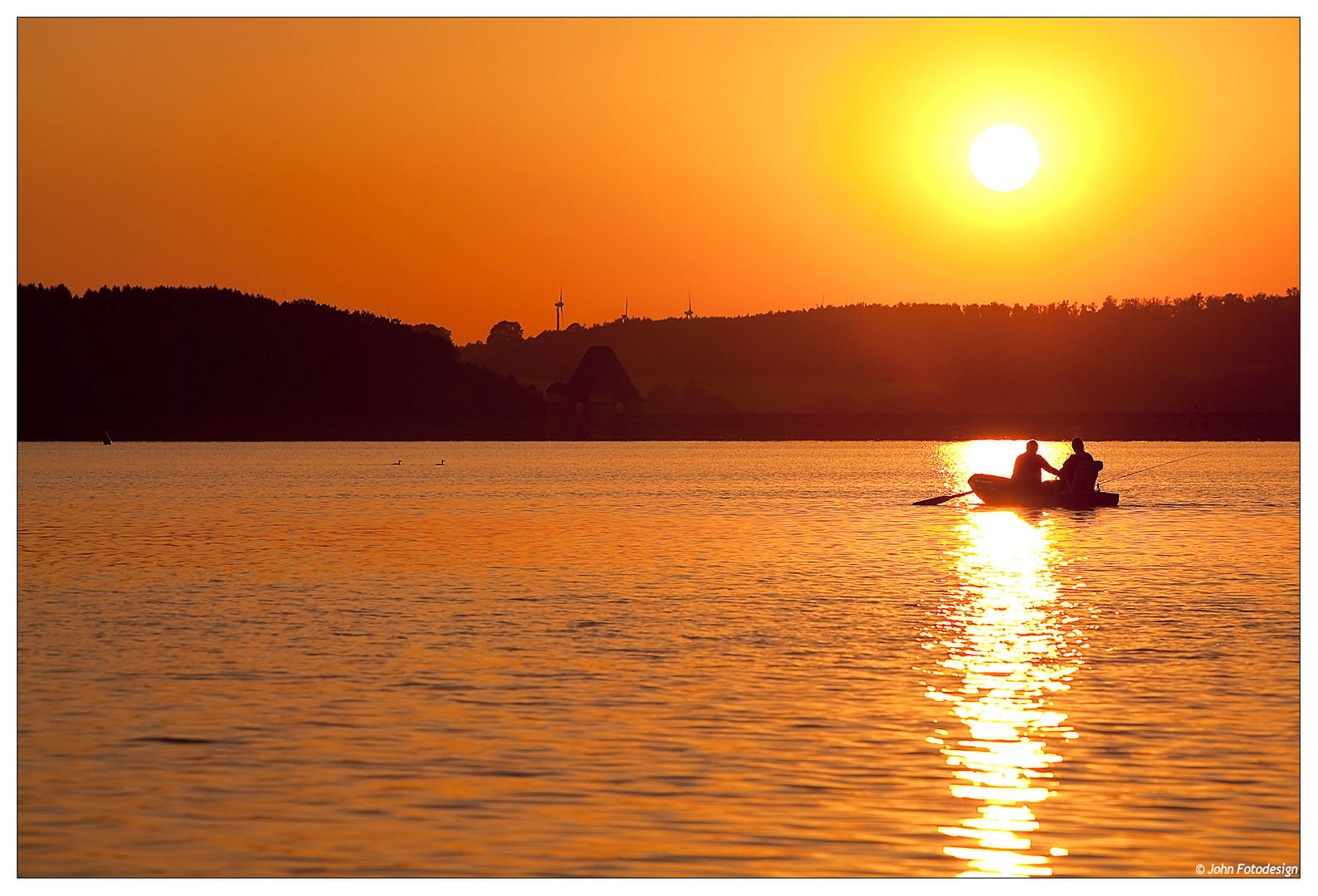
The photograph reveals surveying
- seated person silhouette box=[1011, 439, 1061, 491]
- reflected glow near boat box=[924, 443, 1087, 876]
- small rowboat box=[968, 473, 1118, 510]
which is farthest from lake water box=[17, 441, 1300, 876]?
small rowboat box=[968, 473, 1118, 510]

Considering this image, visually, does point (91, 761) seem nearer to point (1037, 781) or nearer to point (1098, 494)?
point (1037, 781)

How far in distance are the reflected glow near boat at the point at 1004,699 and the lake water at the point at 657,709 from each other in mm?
38

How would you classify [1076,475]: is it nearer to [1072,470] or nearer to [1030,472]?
[1072,470]

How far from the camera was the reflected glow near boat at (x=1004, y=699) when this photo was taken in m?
8.92

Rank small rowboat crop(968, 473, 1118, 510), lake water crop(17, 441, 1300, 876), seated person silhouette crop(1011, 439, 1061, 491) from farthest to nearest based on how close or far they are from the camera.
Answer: small rowboat crop(968, 473, 1118, 510) < seated person silhouette crop(1011, 439, 1061, 491) < lake water crop(17, 441, 1300, 876)

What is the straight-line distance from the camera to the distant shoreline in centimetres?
14000

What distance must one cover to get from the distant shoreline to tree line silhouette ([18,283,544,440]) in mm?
241

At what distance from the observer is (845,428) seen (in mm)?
144875

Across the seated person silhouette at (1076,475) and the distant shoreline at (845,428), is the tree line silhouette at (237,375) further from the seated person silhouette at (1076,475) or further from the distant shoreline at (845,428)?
the seated person silhouette at (1076,475)

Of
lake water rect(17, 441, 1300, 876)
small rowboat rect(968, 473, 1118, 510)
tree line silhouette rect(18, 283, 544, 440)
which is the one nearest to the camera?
lake water rect(17, 441, 1300, 876)

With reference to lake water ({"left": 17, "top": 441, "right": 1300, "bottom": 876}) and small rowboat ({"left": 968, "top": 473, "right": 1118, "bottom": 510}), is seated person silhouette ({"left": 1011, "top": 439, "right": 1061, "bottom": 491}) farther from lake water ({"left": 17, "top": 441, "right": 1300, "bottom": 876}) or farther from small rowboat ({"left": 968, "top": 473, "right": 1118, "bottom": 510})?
lake water ({"left": 17, "top": 441, "right": 1300, "bottom": 876})

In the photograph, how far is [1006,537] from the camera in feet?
103

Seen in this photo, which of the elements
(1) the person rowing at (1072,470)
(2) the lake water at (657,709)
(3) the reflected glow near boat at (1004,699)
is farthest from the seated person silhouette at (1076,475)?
(3) the reflected glow near boat at (1004,699)

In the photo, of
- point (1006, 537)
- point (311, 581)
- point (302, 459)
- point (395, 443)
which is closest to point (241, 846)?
point (311, 581)
